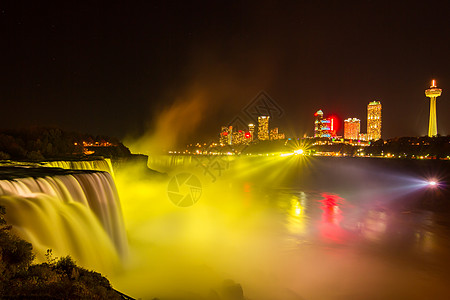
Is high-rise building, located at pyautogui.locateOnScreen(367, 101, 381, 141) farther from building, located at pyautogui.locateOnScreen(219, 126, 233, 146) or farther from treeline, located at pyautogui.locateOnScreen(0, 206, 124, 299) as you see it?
treeline, located at pyautogui.locateOnScreen(0, 206, 124, 299)

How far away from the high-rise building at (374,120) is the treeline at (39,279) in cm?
20916

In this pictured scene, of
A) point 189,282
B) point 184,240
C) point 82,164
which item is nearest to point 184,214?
point 184,240

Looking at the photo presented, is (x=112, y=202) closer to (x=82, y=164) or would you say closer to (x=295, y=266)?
(x=82, y=164)

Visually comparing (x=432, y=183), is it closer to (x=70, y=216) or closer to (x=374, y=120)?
(x=70, y=216)

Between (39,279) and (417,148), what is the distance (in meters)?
83.5

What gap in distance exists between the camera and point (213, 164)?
190 feet

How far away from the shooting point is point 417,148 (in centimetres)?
7069

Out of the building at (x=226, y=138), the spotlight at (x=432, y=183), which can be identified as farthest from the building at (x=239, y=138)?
the spotlight at (x=432, y=183)

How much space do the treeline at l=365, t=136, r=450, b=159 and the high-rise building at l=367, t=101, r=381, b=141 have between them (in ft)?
364

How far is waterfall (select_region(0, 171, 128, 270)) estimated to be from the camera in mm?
6227

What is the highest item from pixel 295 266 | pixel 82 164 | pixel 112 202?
pixel 82 164

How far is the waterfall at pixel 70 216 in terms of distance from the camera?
20.4ft

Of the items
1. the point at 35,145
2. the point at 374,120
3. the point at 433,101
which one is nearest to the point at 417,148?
the point at 433,101

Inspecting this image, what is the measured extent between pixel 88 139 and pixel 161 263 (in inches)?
1550
